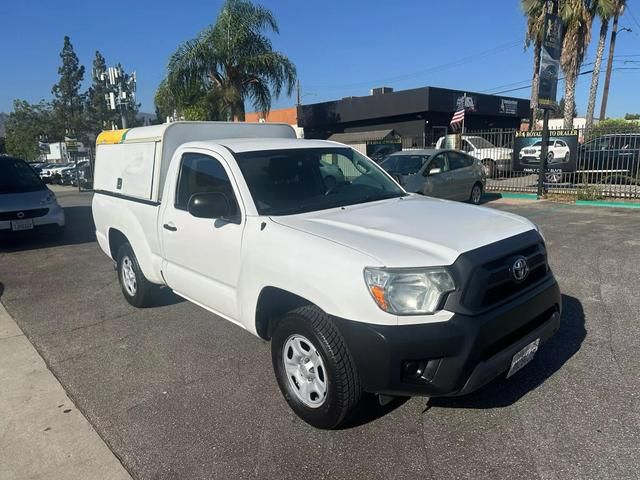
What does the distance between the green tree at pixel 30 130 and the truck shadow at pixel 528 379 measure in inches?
2549

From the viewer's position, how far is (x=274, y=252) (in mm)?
3145

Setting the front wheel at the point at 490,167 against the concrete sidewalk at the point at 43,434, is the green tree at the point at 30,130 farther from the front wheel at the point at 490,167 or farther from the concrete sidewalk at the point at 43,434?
the concrete sidewalk at the point at 43,434

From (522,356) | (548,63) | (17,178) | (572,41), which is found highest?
(572,41)

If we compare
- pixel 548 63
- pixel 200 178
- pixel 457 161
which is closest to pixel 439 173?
pixel 457 161

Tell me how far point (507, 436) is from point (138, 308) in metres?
4.13

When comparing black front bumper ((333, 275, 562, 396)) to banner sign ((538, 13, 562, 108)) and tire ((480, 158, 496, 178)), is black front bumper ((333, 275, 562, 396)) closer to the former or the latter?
banner sign ((538, 13, 562, 108))

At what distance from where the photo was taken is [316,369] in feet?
9.70

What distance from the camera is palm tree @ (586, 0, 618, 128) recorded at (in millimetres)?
22328

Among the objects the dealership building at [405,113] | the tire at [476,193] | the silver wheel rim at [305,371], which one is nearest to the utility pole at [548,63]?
the tire at [476,193]

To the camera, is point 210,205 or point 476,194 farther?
point 476,194

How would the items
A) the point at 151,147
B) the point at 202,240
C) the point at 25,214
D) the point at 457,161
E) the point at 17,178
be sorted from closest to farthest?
the point at 202,240
the point at 151,147
the point at 25,214
the point at 17,178
the point at 457,161

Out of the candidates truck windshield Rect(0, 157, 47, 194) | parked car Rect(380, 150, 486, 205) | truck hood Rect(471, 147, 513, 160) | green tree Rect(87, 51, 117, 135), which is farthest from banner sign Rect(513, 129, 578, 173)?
green tree Rect(87, 51, 117, 135)

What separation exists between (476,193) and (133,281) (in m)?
10.1

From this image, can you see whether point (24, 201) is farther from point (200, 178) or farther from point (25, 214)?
point (200, 178)
